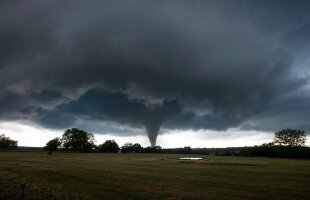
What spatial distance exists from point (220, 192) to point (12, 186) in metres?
18.0

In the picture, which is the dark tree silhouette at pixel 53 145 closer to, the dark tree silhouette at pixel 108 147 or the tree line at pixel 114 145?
the tree line at pixel 114 145

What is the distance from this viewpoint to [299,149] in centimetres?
11456

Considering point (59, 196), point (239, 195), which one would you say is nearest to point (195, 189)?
point (239, 195)

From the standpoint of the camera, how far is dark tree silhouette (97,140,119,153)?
591 feet

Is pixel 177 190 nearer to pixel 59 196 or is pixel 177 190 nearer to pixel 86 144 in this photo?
pixel 59 196

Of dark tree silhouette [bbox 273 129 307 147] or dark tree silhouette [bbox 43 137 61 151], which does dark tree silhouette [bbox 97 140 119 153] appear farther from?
dark tree silhouette [bbox 273 129 307 147]

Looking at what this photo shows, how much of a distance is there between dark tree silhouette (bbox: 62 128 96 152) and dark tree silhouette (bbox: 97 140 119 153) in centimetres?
889

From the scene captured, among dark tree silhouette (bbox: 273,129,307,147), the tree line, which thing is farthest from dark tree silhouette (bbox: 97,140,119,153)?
dark tree silhouette (bbox: 273,129,307,147)

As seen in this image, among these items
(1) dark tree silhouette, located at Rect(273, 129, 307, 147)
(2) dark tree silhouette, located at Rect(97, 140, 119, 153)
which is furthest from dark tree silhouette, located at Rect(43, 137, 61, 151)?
(1) dark tree silhouette, located at Rect(273, 129, 307, 147)

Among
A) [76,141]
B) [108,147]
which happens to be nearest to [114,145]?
[108,147]

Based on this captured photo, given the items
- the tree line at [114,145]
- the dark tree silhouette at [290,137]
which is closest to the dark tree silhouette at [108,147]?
the tree line at [114,145]

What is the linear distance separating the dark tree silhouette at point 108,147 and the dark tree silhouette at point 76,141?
29.2ft

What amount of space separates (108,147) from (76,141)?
26.6 m

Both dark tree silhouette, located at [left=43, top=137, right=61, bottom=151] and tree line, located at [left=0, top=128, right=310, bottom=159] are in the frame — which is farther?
dark tree silhouette, located at [left=43, top=137, right=61, bottom=151]
